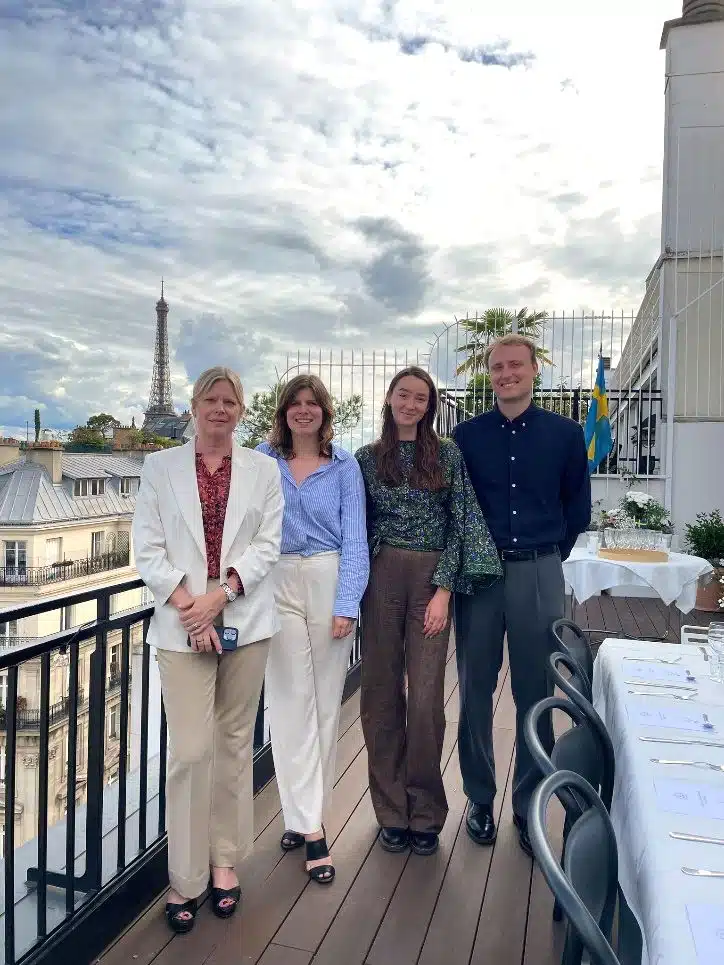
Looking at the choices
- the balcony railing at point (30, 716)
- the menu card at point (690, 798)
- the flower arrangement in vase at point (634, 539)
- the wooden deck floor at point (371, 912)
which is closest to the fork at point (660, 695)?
the menu card at point (690, 798)

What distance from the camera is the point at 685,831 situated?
127cm

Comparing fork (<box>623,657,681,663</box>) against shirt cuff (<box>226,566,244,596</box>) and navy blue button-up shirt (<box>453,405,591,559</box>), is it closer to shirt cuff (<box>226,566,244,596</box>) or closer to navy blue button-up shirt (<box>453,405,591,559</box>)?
navy blue button-up shirt (<box>453,405,591,559</box>)

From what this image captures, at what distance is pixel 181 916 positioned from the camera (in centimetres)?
202

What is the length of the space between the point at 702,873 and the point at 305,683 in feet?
4.63

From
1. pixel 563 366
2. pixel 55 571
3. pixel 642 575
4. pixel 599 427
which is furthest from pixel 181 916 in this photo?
pixel 55 571

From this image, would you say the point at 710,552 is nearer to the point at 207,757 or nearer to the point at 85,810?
the point at 207,757

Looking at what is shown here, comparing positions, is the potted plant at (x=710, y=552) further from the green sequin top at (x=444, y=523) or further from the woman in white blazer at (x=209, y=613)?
the woman in white blazer at (x=209, y=613)

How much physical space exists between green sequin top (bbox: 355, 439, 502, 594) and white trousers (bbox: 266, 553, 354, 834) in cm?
23

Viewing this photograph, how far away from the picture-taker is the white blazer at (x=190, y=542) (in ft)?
6.46

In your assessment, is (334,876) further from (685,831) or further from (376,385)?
(376,385)

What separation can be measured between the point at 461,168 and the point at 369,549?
35.6 feet

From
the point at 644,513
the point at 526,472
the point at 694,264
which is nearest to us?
the point at 526,472

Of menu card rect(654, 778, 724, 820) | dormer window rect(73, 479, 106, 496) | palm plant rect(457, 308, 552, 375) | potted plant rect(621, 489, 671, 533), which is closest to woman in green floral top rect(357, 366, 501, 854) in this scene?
menu card rect(654, 778, 724, 820)

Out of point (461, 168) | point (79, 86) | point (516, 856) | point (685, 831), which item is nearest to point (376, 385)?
point (516, 856)
